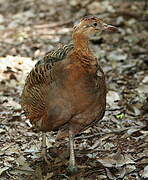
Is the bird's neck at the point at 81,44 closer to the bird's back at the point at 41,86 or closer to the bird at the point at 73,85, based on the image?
the bird at the point at 73,85

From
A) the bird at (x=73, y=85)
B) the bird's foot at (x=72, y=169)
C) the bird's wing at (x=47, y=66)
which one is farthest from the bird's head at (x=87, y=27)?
the bird's foot at (x=72, y=169)

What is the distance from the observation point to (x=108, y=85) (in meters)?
6.11

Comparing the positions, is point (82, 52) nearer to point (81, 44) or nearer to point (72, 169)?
point (81, 44)

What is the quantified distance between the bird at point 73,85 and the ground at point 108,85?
49 cm

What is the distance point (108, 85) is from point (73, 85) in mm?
2336

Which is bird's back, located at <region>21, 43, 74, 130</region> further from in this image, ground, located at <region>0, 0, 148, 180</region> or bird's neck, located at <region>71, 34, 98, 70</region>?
ground, located at <region>0, 0, 148, 180</region>

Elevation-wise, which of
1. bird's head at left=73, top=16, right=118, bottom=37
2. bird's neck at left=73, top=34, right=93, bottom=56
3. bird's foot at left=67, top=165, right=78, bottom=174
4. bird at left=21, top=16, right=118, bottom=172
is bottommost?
bird's foot at left=67, top=165, right=78, bottom=174

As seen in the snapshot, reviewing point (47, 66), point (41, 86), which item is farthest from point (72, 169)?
point (47, 66)

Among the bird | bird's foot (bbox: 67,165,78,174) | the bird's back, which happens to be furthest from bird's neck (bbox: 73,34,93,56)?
bird's foot (bbox: 67,165,78,174)

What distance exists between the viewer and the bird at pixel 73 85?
3.84m

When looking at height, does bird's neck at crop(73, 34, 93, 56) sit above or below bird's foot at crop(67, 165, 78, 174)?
above

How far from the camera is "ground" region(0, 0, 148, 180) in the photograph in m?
4.30

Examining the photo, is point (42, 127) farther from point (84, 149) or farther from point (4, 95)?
point (4, 95)

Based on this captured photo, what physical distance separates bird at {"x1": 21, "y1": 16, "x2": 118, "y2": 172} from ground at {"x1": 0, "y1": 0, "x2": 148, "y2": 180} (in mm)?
487
